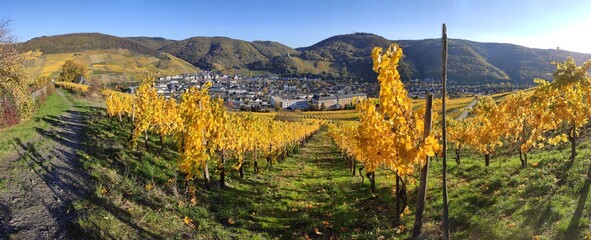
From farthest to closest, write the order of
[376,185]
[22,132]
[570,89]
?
[376,185]
[22,132]
[570,89]

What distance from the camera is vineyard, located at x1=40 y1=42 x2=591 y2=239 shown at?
26.4ft

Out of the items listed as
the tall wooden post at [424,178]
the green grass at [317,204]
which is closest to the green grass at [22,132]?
the green grass at [317,204]

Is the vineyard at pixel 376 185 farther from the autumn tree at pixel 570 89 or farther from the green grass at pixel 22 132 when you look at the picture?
the green grass at pixel 22 132

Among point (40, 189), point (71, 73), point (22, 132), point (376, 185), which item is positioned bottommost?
point (376, 185)

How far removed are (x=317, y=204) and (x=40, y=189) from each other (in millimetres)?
11140

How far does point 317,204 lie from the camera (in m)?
15.8

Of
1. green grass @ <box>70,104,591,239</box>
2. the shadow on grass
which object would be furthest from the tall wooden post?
the shadow on grass

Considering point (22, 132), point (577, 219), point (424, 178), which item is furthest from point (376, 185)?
point (22, 132)

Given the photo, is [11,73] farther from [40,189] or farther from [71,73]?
[71,73]

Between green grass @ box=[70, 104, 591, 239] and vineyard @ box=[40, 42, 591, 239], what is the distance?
0.05 meters

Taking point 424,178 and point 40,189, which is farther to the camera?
point 40,189

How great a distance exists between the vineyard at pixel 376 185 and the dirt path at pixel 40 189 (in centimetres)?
62

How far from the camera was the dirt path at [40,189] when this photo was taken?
830cm

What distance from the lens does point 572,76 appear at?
1016cm
